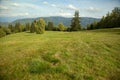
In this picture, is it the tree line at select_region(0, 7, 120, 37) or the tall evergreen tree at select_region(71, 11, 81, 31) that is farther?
the tall evergreen tree at select_region(71, 11, 81, 31)

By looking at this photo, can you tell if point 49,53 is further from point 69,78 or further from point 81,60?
point 69,78

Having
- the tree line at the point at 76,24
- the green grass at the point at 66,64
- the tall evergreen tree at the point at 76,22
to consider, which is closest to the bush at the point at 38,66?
the green grass at the point at 66,64

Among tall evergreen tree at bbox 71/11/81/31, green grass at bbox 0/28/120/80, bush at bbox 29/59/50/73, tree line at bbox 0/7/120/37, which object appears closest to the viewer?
green grass at bbox 0/28/120/80

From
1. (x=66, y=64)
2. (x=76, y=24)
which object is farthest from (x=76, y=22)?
(x=66, y=64)

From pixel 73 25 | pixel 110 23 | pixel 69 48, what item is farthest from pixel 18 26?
pixel 69 48

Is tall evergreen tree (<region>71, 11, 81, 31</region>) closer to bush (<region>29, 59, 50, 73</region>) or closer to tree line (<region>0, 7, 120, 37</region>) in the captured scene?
tree line (<region>0, 7, 120, 37</region>)

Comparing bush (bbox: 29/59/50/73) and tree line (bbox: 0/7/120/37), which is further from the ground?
tree line (bbox: 0/7/120/37)

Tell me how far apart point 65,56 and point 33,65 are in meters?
2.68

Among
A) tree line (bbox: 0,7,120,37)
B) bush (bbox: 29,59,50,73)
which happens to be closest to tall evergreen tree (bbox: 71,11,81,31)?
tree line (bbox: 0,7,120,37)

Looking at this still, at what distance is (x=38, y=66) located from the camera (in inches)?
435

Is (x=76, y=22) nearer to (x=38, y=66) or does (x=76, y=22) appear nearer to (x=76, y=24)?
(x=76, y=24)

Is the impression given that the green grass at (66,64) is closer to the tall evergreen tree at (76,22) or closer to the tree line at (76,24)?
the tree line at (76,24)

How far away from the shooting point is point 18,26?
97.3 metres

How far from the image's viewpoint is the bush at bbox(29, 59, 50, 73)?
34.8 ft
